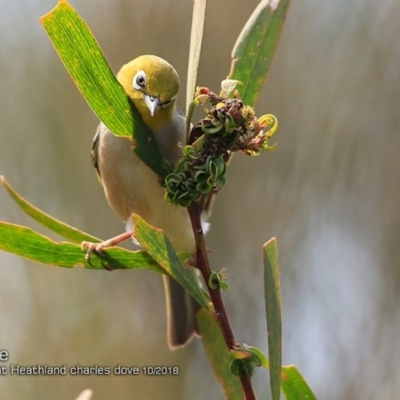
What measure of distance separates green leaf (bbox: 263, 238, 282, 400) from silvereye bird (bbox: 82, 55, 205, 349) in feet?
1.71

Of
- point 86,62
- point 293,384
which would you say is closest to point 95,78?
point 86,62

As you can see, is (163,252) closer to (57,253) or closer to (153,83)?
(57,253)

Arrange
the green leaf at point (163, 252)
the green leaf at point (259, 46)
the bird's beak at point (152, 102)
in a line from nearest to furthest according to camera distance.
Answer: the green leaf at point (163, 252) → the green leaf at point (259, 46) → the bird's beak at point (152, 102)

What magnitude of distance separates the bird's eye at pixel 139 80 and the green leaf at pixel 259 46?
0.46 meters

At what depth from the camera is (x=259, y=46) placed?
1.07 metres

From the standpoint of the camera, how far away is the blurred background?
3.45 m

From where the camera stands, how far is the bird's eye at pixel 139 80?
1504 millimetres

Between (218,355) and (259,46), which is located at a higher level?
(259,46)

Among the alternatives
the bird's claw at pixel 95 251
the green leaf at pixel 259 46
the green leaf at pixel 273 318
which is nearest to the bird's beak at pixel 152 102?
the green leaf at pixel 259 46

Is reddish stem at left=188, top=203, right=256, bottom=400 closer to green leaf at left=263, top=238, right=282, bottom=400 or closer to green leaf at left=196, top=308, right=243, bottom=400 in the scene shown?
green leaf at left=263, top=238, right=282, bottom=400

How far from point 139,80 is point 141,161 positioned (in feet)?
0.66

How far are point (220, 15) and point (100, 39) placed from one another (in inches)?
30.9

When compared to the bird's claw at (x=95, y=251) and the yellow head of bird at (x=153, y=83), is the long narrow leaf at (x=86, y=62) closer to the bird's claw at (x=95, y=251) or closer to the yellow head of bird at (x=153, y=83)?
the bird's claw at (x=95, y=251)

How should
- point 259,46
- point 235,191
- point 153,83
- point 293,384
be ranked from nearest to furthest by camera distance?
1. point 293,384
2. point 259,46
3. point 153,83
4. point 235,191
